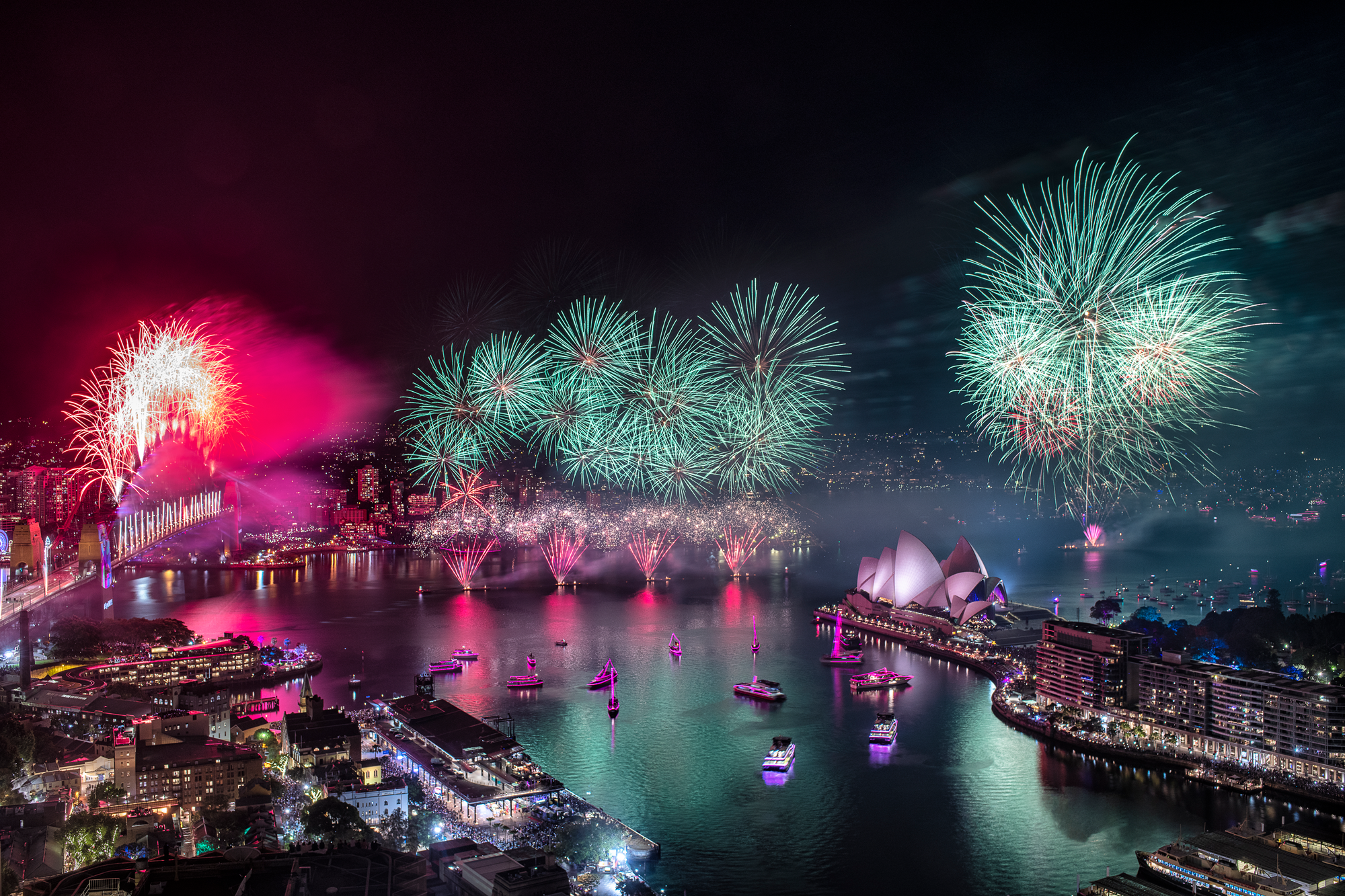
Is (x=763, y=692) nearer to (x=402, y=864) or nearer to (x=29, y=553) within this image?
(x=402, y=864)

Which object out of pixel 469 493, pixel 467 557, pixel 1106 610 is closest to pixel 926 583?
pixel 1106 610

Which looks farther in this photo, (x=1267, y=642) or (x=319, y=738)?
(x=1267, y=642)

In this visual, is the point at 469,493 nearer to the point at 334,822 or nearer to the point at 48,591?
the point at 48,591

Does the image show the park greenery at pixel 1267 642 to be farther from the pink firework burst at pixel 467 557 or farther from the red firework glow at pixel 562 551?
the pink firework burst at pixel 467 557

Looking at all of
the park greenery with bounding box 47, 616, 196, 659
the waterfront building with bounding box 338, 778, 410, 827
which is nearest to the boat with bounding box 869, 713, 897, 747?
the waterfront building with bounding box 338, 778, 410, 827

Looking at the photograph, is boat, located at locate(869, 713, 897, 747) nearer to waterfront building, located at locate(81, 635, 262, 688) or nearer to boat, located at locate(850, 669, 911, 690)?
boat, located at locate(850, 669, 911, 690)
